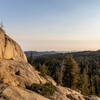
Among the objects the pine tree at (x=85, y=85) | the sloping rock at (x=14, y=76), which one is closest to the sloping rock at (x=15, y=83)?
the sloping rock at (x=14, y=76)

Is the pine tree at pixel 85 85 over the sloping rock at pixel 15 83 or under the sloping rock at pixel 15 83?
under

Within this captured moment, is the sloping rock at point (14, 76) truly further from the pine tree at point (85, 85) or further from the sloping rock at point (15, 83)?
the pine tree at point (85, 85)

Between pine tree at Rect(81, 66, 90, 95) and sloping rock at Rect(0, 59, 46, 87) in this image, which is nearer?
sloping rock at Rect(0, 59, 46, 87)

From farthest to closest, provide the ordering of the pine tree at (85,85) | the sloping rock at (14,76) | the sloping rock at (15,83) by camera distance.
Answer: the pine tree at (85,85), the sloping rock at (14,76), the sloping rock at (15,83)

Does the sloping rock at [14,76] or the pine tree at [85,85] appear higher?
the sloping rock at [14,76]

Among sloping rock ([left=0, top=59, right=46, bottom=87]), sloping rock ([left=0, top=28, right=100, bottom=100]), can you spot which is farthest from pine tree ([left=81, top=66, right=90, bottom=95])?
sloping rock ([left=0, top=59, right=46, bottom=87])

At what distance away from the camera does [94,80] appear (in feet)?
214

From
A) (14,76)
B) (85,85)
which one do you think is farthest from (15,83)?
(85,85)

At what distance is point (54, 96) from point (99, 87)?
53.1m

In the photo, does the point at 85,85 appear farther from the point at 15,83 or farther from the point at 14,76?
the point at 15,83

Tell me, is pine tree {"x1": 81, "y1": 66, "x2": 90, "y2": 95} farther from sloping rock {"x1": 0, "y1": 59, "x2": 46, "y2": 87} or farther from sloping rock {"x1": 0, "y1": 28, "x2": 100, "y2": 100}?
sloping rock {"x1": 0, "y1": 59, "x2": 46, "y2": 87}

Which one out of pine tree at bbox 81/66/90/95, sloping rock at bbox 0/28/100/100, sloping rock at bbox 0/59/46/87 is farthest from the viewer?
pine tree at bbox 81/66/90/95

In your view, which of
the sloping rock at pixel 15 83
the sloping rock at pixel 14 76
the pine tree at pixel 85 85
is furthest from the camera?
the pine tree at pixel 85 85

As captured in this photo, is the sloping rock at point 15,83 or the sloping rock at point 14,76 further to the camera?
the sloping rock at point 14,76
